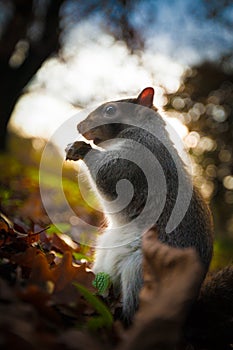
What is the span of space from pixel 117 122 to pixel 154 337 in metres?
2.28

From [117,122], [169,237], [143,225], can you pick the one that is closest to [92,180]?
[117,122]

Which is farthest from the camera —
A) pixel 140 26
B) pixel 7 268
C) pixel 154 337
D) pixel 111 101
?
pixel 140 26

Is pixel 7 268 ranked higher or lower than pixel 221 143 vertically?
lower

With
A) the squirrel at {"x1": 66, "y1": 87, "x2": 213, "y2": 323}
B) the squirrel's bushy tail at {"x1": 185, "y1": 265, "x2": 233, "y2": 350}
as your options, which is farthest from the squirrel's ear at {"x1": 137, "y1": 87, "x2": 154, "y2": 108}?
the squirrel's bushy tail at {"x1": 185, "y1": 265, "x2": 233, "y2": 350}

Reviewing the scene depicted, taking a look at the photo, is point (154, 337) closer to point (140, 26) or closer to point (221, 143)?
point (140, 26)

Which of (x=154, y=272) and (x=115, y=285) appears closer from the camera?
(x=154, y=272)

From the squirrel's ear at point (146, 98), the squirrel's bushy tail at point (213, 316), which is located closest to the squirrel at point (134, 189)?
the squirrel's ear at point (146, 98)

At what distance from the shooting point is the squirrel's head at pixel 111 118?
118 inches

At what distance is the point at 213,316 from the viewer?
1.80 metres

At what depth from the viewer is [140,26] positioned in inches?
369

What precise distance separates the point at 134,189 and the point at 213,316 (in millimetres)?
868

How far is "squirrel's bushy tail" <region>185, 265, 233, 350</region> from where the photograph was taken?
67.5 inches

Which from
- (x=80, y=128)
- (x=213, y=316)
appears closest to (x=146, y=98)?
(x=80, y=128)

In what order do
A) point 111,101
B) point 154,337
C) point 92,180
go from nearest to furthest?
point 154,337 → point 92,180 → point 111,101
